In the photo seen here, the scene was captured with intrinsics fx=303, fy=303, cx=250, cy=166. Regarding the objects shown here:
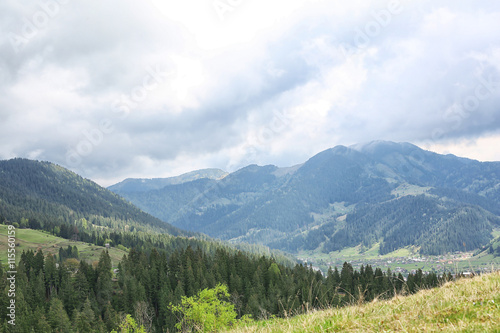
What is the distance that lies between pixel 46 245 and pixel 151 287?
125732 mm

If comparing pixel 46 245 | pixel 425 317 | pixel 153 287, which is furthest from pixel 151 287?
pixel 46 245

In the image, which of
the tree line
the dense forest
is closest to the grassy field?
the dense forest

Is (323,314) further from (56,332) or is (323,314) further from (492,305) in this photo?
(56,332)

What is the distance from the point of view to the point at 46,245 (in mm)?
179125

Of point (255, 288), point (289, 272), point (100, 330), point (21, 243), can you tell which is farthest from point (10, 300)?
point (21, 243)

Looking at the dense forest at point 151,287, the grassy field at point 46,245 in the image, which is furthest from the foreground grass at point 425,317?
the grassy field at point 46,245

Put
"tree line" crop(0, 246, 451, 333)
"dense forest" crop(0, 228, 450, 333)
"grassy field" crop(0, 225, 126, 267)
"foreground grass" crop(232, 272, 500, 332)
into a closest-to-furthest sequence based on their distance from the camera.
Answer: "foreground grass" crop(232, 272, 500, 332) → "dense forest" crop(0, 228, 450, 333) → "tree line" crop(0, 246, 451, 333) → "grassy field" crop(0, 225, 126, 267)

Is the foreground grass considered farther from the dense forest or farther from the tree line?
the tree line

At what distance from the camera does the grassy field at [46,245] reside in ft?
534

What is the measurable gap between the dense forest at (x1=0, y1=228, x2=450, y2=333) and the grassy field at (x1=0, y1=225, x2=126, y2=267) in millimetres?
66619

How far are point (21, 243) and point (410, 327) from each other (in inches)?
8419

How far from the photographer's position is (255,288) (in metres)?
86.2

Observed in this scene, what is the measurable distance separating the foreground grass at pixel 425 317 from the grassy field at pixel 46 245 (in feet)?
553

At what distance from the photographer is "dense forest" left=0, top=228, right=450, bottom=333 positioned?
7069 centimetres
